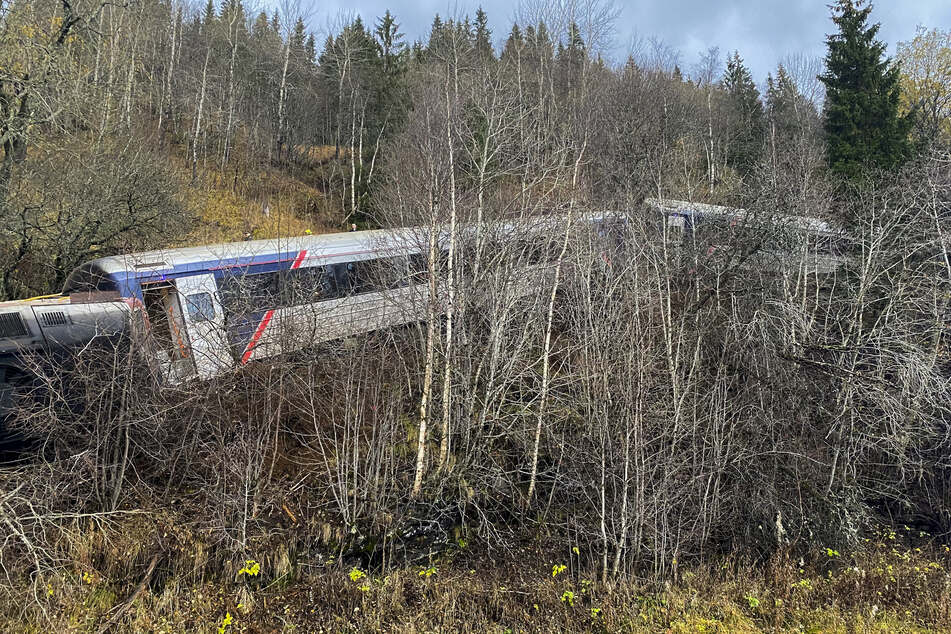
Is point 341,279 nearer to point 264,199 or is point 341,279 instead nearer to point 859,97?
point 264,199

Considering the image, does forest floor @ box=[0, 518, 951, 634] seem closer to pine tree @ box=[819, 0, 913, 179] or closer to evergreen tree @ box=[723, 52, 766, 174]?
pine tree @ box=[819, 0, 913, 179]

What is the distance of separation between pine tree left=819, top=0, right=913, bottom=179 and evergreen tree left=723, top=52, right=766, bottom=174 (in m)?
3.56

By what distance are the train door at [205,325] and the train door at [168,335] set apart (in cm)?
13

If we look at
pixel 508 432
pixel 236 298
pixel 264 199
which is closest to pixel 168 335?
pixel 236 298

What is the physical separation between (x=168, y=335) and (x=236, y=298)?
1.23 meters

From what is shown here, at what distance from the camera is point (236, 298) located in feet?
31.1

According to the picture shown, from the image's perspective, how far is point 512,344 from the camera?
9.56 meters

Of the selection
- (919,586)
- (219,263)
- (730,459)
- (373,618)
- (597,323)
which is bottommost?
(919,586)

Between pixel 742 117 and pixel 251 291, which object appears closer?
pixel 251 291

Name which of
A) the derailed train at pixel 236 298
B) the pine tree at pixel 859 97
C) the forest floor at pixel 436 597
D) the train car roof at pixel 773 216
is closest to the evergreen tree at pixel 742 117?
the pine tree at pixel 859 97

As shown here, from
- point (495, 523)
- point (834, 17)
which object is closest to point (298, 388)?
point (495, 523)

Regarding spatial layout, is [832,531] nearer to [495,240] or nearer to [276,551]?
[495,240]

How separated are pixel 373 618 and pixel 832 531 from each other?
7.07 meters

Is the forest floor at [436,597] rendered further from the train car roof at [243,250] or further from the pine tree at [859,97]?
the pine tree at [859,97]
